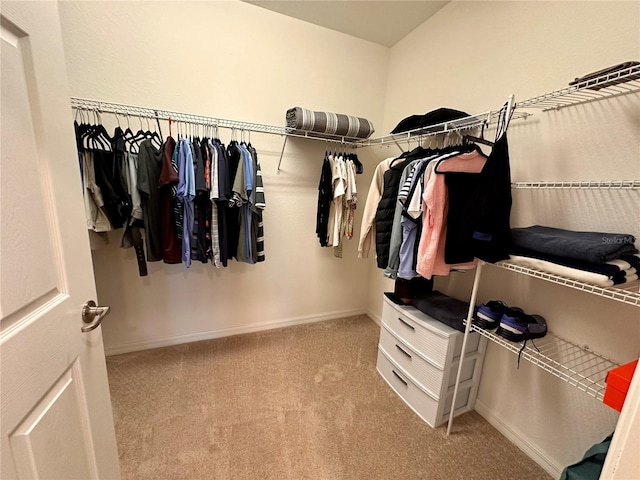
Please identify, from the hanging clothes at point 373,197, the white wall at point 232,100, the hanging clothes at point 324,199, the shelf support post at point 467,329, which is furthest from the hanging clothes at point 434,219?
the white wall at point 232,100

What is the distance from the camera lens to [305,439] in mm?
1486

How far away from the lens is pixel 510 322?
128cm

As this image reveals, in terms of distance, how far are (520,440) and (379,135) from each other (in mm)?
2475

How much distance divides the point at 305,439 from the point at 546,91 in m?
2.22

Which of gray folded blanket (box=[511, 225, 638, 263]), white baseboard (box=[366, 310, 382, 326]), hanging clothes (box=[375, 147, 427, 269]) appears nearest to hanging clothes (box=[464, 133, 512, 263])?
gray folded blanket (box=[511, 225, 638, 263])

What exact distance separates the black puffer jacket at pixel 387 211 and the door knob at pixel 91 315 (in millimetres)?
1378

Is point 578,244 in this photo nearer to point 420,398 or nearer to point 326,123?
point 420,398

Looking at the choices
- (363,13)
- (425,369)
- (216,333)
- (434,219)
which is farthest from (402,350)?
(363,13)

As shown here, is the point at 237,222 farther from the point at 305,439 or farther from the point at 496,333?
the point at 496,333

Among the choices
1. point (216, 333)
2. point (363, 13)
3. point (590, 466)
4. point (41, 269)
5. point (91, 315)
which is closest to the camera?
point (41, 269)

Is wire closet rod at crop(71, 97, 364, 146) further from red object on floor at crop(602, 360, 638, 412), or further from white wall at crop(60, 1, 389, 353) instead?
red object on floor at crop(602, 360, 638, 412)

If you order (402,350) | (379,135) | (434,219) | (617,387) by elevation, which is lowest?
(402,350)

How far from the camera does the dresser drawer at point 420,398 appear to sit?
1.58 m

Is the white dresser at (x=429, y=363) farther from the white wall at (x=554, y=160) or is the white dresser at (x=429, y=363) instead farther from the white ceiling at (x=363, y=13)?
the white ceiling at (x=363, y=13)
